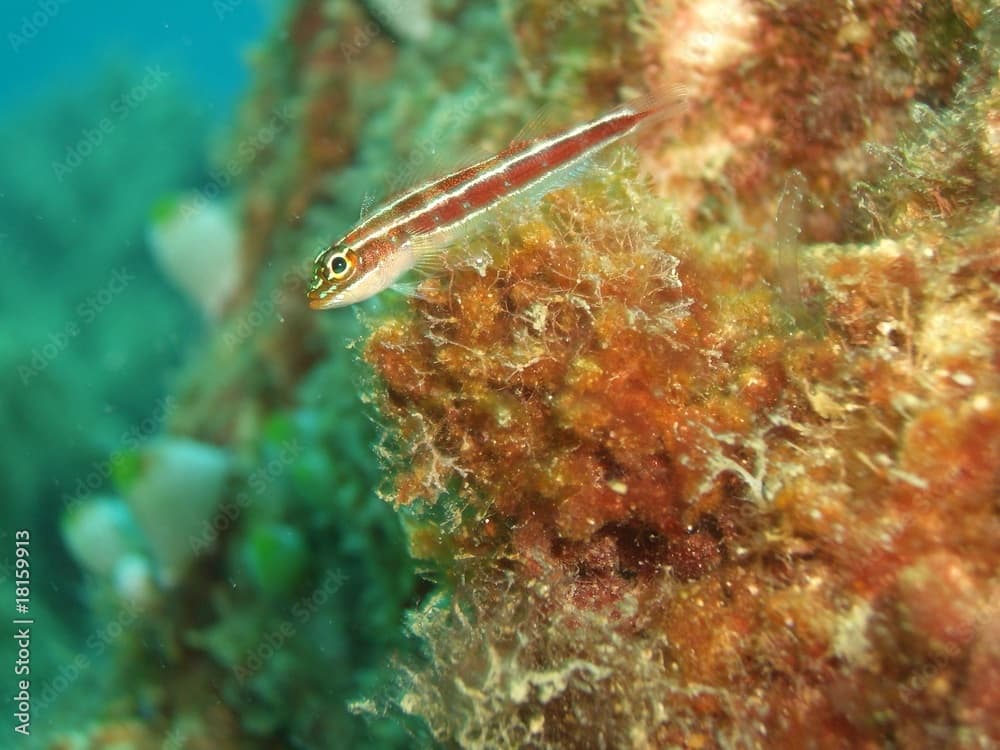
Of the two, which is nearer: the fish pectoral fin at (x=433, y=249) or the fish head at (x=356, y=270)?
the fish pectoral fin at (x=433, y=249)

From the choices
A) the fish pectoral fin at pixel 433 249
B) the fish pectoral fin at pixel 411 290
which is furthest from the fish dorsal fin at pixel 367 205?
the fish pectoral fin at pixel 411 290

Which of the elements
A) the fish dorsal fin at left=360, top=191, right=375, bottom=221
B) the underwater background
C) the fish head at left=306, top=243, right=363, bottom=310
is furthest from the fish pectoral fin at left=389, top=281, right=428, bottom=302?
the fish dorsal fin at left=360, top=191, right=375, bottom=221

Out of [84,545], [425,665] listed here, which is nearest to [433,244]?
[425,665]

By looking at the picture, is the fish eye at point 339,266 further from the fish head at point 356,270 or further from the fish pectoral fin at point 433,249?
the fish pectoral fin at point 433,249

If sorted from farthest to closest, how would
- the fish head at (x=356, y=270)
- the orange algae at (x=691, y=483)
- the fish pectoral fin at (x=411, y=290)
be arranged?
1. the fish head at (x=356, y=270)
2. the fish pectoral fin at (x=411, y=290)
3. the orange algae at (x=691, y=483)

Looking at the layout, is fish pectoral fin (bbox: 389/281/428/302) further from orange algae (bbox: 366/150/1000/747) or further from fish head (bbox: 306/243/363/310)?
fish head (bbox: 306/243/363/310)

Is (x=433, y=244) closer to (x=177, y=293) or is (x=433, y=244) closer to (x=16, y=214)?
(x=177, y=293)

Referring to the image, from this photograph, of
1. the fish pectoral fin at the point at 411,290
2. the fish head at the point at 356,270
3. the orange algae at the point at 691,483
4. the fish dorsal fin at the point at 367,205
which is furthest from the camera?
the fish dorsal fin at the point at 367,205

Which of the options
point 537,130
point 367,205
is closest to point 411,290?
point 367,205
